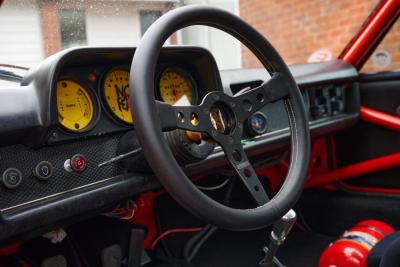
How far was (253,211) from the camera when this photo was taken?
0.91 metres

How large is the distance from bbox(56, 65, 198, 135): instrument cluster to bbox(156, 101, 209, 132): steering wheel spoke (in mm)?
111

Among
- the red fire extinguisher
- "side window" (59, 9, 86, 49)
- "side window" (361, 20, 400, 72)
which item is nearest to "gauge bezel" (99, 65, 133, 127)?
"side window" (59, 9, 86, 49)

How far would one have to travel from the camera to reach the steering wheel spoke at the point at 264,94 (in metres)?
1.05

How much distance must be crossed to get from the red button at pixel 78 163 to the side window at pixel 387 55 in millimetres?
1500

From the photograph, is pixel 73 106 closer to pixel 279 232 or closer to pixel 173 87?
pixel 173 87

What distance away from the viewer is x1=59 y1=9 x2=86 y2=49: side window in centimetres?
122

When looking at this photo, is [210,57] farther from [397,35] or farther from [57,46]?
[397,35]

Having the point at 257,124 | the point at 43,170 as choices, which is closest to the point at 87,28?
the point at 43,170

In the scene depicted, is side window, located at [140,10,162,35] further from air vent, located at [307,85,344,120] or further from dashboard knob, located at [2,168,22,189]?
air vent, located at [307,85,344,120]

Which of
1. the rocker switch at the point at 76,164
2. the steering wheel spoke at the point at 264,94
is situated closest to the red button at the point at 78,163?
the rocker switch at the point at 76,164

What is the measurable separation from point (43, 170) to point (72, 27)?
0.46m

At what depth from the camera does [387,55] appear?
Result: 206 cm

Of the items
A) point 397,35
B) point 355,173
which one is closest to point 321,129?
point 355,173

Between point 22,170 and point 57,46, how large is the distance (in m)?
0.37
